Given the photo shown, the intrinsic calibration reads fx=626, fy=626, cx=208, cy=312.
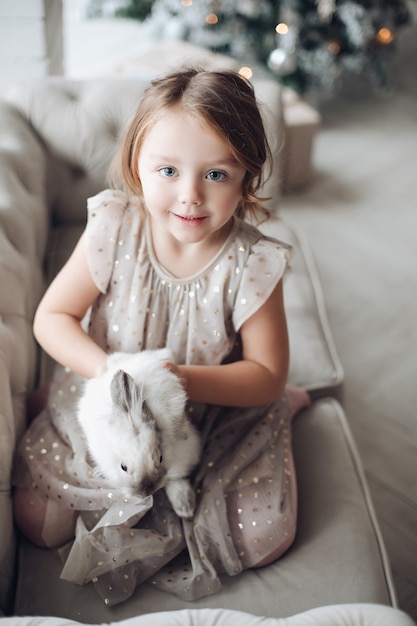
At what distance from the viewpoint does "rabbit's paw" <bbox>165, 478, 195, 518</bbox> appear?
93 centimetres

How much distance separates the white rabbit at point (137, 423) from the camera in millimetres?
787

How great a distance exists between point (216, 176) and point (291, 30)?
181 centimetres

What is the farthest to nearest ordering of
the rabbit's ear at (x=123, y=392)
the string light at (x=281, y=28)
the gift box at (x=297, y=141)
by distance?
the string light at (x=281, y=28) → the gift box at (x=297, y=141) → the rabbit's ear at (x=123, y=392)

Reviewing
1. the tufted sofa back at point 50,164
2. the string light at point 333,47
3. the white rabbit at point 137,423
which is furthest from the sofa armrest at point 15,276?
the string light at point 333,47

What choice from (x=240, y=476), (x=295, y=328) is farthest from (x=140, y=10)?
(x=240, y=476)

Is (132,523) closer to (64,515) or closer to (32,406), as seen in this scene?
(64,515)

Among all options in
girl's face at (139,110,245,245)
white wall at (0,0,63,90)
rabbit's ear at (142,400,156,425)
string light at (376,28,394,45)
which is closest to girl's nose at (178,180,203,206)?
girl's face at (139,110,245,245)

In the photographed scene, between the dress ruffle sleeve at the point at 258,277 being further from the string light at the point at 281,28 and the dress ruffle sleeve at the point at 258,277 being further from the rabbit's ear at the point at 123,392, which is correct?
the string light at the point at 281,28

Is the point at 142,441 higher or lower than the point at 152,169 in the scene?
lower

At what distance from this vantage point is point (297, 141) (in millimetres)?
2256

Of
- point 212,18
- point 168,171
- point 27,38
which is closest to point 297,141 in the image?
point 212,18

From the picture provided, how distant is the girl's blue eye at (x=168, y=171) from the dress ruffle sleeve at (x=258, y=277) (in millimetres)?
213

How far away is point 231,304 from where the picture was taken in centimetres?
103

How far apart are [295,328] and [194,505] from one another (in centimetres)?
53
